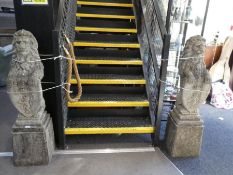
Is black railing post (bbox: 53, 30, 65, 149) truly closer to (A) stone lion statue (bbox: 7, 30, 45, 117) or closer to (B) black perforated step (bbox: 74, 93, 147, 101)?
(A) stone lion statue (bbox: 7, 30, 45, 117)

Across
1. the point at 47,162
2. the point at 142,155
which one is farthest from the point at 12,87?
the point at 142,155

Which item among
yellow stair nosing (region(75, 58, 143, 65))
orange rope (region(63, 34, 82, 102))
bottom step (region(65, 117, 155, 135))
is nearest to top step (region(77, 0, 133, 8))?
yellow stair nosing (region(75, 58, 143, 65))

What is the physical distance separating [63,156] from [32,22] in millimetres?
1476

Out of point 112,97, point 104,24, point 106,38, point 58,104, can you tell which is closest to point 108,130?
point 112,97

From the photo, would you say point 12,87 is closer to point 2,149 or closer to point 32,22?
point 32,22

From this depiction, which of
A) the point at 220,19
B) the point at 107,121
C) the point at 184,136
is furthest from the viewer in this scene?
the point at 220,19

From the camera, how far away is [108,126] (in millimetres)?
2684

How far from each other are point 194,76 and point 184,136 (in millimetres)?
692

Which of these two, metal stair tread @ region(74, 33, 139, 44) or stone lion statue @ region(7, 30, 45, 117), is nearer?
stone lion statue @ region(7, 30, 45, 117)

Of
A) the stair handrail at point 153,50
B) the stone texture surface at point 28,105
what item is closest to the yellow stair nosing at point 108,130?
the stair handrail at point 153,50

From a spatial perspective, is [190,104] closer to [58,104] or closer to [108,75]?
[108,75]

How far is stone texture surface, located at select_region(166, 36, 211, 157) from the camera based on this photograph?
2.39 m

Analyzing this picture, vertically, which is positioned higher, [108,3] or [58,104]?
[108,3]

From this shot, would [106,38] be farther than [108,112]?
Yes
